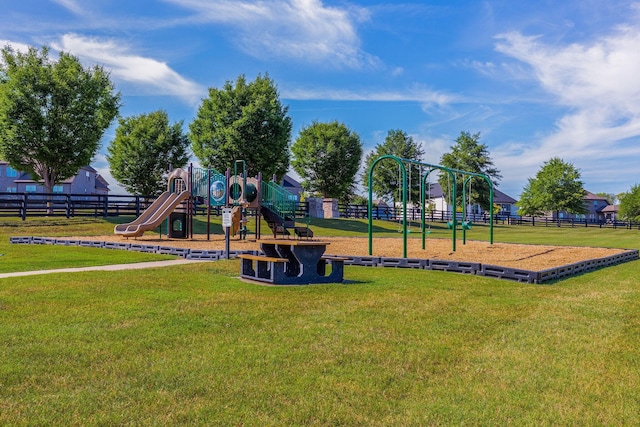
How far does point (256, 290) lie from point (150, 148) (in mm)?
49779

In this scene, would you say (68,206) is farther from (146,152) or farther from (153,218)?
(146,152)

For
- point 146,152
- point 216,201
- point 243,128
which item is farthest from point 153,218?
point 146,152

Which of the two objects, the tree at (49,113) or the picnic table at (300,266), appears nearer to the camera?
the picnic table at (300,266)

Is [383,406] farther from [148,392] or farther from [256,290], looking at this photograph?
[256,290]

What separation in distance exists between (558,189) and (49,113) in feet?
213

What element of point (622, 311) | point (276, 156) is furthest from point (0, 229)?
point (622, 311)

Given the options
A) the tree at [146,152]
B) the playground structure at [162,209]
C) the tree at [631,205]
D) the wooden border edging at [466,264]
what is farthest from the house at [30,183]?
the tree at [631,205]

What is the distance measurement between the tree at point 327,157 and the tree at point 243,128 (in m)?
12.5

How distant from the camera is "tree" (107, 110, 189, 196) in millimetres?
56156

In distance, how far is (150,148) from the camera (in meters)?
56.2

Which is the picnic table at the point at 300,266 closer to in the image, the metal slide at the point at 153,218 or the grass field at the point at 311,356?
the grass field at the point at 311,356

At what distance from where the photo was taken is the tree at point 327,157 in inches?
2424

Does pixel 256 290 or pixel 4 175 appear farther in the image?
pixel 4 175

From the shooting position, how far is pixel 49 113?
3822 centimetres
